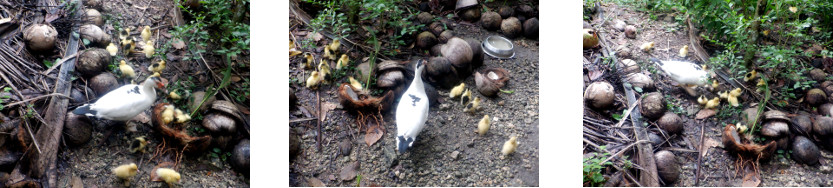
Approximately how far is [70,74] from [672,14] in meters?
1.56

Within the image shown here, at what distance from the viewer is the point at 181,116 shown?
1246 mm

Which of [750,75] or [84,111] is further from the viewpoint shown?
[750,75]

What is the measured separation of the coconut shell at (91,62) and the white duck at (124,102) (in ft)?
0.24

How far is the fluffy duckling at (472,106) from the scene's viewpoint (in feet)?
4.14

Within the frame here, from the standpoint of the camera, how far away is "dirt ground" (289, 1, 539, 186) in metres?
1.23

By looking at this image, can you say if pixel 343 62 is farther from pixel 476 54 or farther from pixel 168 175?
pixel 168 175

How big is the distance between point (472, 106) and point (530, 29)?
256 millimetres

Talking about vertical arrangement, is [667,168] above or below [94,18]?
below

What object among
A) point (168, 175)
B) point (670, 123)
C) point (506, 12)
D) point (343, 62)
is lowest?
point (168, 175)

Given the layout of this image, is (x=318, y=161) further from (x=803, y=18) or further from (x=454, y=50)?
(x=803, y=18)

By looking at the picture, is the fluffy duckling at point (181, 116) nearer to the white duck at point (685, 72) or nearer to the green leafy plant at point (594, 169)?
the green leafy plant at point (594, 169)

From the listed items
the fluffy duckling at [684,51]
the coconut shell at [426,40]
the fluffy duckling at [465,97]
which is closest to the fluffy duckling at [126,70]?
the coconut shell at [426,40]

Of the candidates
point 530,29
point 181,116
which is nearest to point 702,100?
point 530,29

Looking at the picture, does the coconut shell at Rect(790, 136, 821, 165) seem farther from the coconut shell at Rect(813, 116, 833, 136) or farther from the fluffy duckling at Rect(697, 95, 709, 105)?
the fluffy duckling at Rect(697, 95, 709, 105)
